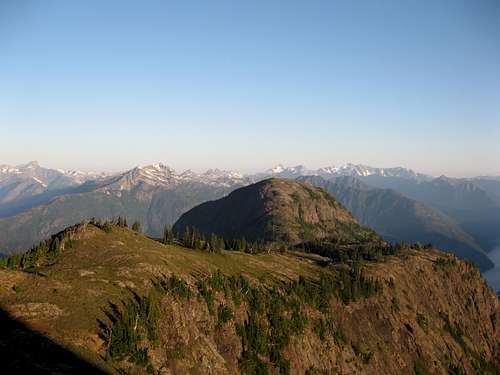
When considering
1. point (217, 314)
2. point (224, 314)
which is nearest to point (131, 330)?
point (217, 314)

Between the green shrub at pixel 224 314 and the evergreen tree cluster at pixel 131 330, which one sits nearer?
the evergreen tree cluster at pixel 131 330

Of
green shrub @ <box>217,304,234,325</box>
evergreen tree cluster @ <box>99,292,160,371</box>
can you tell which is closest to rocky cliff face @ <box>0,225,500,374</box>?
evergreen tree cluster @ <box>99,292,160,371</box>

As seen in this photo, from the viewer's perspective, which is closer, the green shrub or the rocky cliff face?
the rocky cliff face

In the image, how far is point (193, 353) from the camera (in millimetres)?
73000

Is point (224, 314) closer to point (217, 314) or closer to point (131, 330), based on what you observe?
point (217, 314)

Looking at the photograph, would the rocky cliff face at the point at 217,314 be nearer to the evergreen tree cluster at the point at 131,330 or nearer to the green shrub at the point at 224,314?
the evergreen tree cluster at the point at 131,330

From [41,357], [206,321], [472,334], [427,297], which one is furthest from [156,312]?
[472,334]

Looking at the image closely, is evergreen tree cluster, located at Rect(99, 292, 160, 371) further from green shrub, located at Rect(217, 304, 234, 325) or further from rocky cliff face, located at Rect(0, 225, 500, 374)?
green shrub, located at Rect(217, 304, 234, 325)

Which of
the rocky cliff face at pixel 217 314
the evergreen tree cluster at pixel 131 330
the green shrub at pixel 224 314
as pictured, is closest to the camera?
the evergreen tree cluster at pixel 131 330

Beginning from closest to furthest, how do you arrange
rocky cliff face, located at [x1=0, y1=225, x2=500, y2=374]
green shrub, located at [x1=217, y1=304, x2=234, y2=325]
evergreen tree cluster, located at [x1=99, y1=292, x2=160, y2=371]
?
1. evergreen tree cluster, located at [x1=99, y1=292, x2=160, y2=371]
2. rocky cliff face, located at [x1=0, y1=225, x2=500, y2=374]
3. green shrub, located at [x1=217, y1=304, x2=234, y2=325]

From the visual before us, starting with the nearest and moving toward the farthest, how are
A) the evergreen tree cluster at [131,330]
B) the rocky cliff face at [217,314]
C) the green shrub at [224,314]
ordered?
the evergreen tree cluster at [131,330]
the rocky cliff face at [217,314]
the green shrub at [224,314]

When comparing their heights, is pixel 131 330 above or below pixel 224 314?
above

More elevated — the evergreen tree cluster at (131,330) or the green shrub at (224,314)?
the evergreen tree cluster at (131,330)

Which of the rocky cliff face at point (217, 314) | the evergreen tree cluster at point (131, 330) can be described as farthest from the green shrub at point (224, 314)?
the evergreen tree cluster at point (131, 330)
